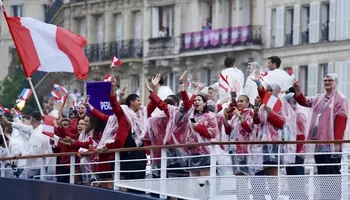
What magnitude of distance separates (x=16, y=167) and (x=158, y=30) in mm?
46492

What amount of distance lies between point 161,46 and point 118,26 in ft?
15.7

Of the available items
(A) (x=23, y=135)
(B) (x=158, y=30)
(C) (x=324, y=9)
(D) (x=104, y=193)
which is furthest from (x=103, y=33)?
(D) (x=104, y=193)

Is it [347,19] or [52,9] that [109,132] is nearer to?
[347,19]

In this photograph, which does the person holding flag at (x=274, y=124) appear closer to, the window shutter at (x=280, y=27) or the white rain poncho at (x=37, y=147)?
the white rain poncho at (x=37, y=147)

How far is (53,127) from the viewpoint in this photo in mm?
31766

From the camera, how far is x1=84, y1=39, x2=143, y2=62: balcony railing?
8150 cm

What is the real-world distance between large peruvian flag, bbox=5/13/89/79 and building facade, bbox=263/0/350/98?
3018 cm

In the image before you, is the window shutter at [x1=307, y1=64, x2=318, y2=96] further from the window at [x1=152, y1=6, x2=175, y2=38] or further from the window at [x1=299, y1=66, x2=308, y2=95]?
the window at [x1=152, y1=6, x2=175, y2=38]

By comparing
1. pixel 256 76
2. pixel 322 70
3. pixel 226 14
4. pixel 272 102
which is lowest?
pixel 272 102

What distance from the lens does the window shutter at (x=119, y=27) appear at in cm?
8325

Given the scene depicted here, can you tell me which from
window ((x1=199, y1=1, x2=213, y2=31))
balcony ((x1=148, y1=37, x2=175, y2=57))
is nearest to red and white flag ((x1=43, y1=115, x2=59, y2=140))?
window ((x1=199, y1=1, x2=213, y2=31))

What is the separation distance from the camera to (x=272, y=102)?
27031 mm

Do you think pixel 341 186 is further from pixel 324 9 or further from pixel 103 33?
pixel 103 33

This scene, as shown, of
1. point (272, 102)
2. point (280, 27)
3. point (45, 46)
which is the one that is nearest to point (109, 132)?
point (272, 102)
